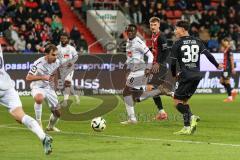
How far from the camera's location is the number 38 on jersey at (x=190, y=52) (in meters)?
14.1

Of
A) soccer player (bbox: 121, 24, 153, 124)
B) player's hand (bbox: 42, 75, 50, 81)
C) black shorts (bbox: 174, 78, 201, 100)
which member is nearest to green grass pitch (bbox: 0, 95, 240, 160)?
soccer player (bbox: 121, 24, 153, 124)

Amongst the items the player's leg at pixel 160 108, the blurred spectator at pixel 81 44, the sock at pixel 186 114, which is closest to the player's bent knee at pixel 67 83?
the player's leg at pixel 160 108

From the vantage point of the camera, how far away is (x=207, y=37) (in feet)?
112

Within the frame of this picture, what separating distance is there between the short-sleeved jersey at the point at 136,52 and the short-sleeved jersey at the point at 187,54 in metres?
2.47

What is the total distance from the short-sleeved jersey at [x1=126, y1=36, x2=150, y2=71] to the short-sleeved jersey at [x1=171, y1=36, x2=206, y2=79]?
2.47 m

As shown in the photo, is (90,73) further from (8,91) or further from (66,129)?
Result: (8,91)

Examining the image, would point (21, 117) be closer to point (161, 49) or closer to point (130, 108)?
point (130, 108)

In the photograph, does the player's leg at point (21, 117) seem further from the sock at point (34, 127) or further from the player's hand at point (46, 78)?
the player's hand at point (46, 78)

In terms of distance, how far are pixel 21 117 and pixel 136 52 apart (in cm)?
633

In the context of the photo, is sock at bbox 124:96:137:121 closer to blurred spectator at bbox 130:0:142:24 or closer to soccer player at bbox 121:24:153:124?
soccer player at bbox 121:24:153:124

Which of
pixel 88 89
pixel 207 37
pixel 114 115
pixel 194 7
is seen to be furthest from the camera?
pixel 194 7

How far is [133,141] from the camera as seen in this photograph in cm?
1280

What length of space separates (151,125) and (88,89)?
10903 millimetres

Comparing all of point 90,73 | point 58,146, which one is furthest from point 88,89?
point 58,146
